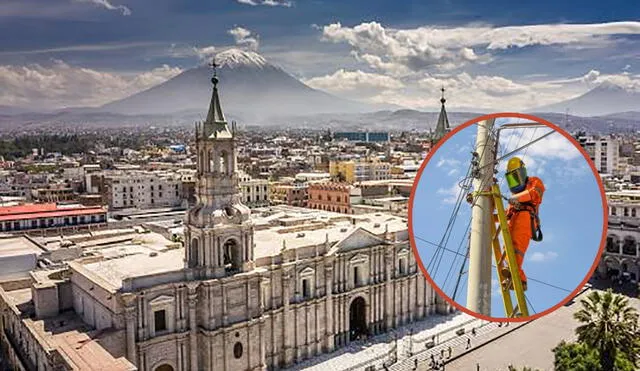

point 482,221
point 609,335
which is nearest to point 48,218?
point 609,335

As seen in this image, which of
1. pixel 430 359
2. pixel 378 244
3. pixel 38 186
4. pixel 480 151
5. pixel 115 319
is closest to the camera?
pixel 480 151

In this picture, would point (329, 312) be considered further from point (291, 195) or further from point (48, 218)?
point (291, 195)

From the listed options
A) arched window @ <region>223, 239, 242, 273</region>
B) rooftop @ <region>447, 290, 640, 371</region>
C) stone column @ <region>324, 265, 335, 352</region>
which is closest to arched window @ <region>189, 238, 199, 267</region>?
arched window @ <region>223, 239, 242, 273</region>

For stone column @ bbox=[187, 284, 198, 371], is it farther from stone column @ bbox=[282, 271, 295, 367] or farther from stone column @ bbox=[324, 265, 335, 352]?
stone column @ bbox=[324, 265, 335, 352]

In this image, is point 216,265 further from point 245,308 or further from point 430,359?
point 430,359

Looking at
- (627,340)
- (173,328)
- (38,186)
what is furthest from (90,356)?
(38,186)

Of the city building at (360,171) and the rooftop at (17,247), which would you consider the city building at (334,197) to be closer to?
the city building at (360,171)
